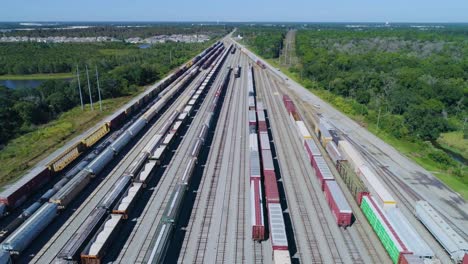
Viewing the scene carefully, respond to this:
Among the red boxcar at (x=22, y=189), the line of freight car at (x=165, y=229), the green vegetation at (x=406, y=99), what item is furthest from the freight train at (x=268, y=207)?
the red boxcar at (x=22, y=189)

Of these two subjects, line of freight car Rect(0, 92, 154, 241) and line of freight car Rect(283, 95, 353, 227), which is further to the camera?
line of freight car Rect(283, 95, 353, 227)

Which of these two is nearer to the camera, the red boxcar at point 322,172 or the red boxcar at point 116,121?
the red boxcar at point 322,172

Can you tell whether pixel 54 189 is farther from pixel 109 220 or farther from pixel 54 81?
pixel 54 81

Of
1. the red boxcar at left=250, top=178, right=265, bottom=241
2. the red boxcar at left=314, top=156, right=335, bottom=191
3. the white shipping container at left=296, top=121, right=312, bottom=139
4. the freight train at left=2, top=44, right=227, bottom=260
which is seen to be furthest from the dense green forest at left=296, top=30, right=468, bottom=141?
the freight train at left=2, top=44, right=227, bottom=260

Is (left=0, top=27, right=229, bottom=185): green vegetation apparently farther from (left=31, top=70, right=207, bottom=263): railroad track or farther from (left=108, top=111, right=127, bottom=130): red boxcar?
(left=31, top=70, right=207, bottom=263): railroad track

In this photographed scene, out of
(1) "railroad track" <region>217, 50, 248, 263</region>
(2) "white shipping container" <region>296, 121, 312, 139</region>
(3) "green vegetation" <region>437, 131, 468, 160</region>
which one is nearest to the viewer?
(1) "railroad track" <region>217, 50, 248, 263</region>

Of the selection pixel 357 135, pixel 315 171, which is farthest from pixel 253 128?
pixel 357 135

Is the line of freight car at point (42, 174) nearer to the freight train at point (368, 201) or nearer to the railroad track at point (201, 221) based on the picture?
the railroad track at point (201, 221)
